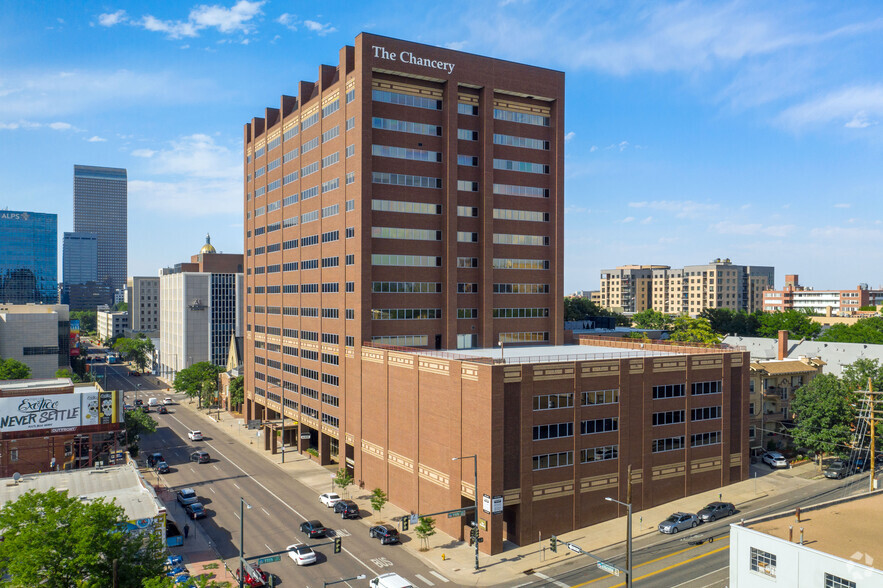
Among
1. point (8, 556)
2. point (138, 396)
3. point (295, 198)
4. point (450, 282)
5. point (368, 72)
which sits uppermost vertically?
point (368, 72)

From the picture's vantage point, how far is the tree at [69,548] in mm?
32406

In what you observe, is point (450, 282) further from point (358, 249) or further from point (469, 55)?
point (469, 55)

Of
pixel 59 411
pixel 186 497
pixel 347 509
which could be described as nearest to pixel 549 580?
pixel 347 509

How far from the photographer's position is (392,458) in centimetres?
6619

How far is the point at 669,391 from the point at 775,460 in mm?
25183

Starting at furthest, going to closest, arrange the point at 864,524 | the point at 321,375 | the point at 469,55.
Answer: the point at 321,375, the point at 469,55, the point at 864,524

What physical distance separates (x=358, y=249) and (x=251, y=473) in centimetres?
3229

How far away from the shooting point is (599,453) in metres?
57.5

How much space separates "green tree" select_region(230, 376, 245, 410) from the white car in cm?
5785

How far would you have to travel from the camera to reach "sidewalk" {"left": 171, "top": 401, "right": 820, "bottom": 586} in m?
48.1

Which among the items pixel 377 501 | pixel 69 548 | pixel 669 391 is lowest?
pixel 377 501

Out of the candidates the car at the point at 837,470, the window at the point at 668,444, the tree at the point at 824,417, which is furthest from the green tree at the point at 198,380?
the car at the point at 837,470

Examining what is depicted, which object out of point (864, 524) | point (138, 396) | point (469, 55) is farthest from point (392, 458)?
point (138, 396)

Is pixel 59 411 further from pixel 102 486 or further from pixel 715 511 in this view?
pixel 715 511
